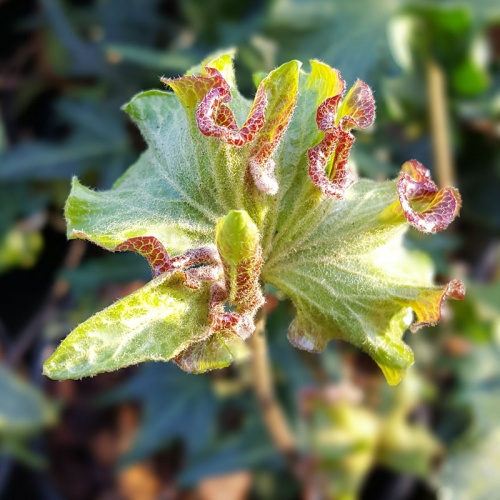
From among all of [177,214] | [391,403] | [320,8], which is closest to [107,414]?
[391,403]

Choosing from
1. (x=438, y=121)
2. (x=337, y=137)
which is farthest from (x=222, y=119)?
(x=438, y=121)

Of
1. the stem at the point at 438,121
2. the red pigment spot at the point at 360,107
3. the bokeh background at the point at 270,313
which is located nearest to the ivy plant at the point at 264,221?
the red pigment spot at the point at 360,107

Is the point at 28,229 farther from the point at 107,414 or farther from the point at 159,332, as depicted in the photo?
the point at 159,332

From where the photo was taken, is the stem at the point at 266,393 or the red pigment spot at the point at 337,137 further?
the stem at the point at 266,393

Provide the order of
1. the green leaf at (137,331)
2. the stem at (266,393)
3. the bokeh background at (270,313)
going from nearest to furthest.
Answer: the green leaf at (137,331) → the stem at (266,393) → the bokeh background at (270,313)

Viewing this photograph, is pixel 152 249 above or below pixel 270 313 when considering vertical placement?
above

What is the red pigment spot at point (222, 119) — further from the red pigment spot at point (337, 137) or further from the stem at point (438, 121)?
the stem at point (438, 121)

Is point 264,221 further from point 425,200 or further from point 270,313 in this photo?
point 270,313
